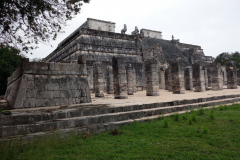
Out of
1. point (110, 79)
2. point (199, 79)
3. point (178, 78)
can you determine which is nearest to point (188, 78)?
point (199, 79)

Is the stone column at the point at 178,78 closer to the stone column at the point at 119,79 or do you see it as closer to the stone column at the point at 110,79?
the stone column at the point at 119,79

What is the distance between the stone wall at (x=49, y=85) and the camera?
248 inches

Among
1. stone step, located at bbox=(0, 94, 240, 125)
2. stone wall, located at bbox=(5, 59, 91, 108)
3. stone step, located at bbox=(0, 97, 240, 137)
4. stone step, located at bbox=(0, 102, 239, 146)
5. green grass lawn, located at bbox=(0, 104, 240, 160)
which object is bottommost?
green grass lawn, located at bbox=(0, 104, 240, 160)

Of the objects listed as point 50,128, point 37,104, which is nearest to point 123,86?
point 37,104

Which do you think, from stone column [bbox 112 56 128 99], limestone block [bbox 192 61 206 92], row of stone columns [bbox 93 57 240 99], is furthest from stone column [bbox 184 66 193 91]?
stone column [bbox 112 56 128 99]

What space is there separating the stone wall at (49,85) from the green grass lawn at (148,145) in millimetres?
3183

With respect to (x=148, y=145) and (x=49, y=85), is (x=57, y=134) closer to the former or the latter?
(x=148, y=145)

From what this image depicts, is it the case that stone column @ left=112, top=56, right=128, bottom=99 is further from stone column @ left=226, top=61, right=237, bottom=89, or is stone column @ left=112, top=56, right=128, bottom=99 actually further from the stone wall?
stone column @ left=226, top=61, right=237, bottom=89

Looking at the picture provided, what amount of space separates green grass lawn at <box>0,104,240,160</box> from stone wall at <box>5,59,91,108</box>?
3183mm

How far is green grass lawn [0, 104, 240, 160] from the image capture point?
3.08m

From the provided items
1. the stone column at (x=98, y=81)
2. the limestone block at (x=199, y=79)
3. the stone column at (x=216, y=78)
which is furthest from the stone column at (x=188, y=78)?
the stone column at (x=98, y=81)

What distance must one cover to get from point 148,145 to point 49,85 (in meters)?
5.19

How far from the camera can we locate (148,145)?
3545 millimetres

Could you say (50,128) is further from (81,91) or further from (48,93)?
(81,91)
